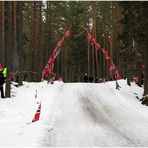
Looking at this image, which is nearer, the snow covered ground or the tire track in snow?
the snow covered ground

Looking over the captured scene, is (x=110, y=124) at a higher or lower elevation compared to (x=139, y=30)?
lower

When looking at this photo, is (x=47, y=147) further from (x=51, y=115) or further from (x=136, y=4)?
(x=136, y=4)

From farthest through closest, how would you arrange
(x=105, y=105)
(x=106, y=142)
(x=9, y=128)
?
(x=105, y=105) < (x=9, y=128) < (x=106, y=142)

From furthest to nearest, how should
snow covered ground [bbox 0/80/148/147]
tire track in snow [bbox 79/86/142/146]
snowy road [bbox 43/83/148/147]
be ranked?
tire track in snow [bbox 79/86/142/146], snowy road [bbox 43/83/148/147], snow covered ground [bbox 0/80/148/147]

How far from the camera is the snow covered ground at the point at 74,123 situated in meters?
9.87

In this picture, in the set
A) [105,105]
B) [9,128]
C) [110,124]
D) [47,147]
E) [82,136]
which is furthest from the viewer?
[105,105]

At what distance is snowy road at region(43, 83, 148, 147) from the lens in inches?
393

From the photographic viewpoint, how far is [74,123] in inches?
496

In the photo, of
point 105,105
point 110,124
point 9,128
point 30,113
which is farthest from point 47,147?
point 105,105

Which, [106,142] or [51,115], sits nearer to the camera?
[106,142]

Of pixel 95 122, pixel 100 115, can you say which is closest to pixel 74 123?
pixel 95 122

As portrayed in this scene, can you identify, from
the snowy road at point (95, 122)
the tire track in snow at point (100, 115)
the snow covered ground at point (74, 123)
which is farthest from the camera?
the tire track in snow at point (100, 115)

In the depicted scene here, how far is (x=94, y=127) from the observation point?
1196 cm

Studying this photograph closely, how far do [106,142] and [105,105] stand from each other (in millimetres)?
7901
